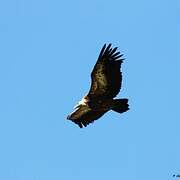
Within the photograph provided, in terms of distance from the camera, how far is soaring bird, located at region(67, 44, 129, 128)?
26766mm

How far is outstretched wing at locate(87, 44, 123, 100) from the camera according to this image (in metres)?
26.8

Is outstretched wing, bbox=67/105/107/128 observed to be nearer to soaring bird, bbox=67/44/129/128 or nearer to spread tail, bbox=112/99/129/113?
soaring bird, bbox=67/44/129/128

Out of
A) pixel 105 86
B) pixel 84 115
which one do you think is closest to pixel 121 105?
pixel 105 86

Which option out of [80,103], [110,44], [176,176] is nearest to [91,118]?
[80,103]

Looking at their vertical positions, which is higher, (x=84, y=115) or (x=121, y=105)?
(x=84, y=115)

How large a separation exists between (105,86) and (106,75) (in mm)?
342

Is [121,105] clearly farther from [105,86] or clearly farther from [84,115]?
[84,115]

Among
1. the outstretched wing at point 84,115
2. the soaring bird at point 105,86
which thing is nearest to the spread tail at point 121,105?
the soaring bird at point 105,86

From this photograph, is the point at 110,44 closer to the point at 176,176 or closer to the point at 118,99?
the point at 118,99

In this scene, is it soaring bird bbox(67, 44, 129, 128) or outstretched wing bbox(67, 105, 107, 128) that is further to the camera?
outstretched wing bbox(67, 105, 107, 128)

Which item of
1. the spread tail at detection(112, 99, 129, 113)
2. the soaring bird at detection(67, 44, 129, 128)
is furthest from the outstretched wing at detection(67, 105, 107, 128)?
the spread tail at detection(112, 99, 129, 113)

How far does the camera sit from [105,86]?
27.2 metres

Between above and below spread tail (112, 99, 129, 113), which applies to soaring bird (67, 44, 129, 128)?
above

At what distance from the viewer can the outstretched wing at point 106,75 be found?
26.8 metres
